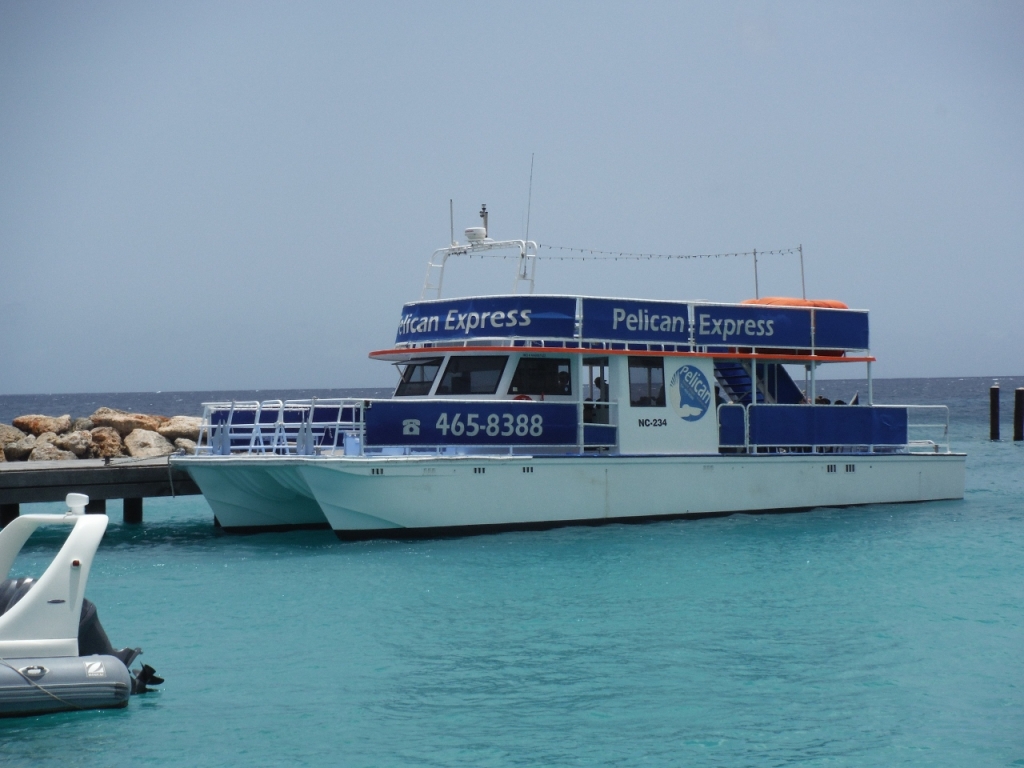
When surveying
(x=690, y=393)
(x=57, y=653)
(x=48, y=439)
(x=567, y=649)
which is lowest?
(x=567, y=649)

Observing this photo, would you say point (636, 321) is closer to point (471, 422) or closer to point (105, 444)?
point (471, 422)

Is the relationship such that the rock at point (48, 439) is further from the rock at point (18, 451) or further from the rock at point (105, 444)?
the rock at point (105, 444)

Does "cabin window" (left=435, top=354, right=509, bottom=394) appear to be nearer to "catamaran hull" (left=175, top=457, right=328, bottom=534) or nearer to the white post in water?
"catamaran hull" (left=175, top=457, right=328, bottom=534)

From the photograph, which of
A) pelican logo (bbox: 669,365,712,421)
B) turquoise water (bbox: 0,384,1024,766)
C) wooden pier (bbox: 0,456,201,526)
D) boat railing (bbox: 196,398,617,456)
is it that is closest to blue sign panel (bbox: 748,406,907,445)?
pelican logo (bbox: 669,365,712,421)

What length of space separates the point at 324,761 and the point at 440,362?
10.9 m

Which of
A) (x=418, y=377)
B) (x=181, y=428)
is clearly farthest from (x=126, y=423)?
(x=418, y=377)

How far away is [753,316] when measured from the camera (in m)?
20.2

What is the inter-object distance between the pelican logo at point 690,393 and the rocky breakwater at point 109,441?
1232cm

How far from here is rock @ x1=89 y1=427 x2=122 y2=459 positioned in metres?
28.2

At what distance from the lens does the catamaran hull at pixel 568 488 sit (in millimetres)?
16797

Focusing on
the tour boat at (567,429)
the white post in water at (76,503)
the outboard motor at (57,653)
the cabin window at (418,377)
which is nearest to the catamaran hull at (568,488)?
the tour boat at (567,429)

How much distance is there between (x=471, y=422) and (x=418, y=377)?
6.59 feet

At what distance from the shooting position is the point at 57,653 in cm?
941

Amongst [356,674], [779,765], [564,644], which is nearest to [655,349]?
[564,644]
